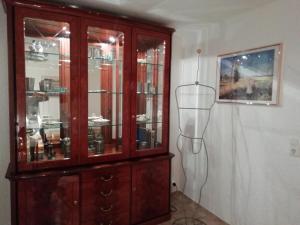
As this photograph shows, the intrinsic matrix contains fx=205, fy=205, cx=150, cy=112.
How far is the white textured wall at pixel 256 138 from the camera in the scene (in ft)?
5.74

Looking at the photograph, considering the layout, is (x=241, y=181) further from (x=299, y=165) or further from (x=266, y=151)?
(x=299, y=165)

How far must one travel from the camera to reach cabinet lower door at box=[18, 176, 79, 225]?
170cm

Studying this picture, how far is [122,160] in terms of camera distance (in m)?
2.13

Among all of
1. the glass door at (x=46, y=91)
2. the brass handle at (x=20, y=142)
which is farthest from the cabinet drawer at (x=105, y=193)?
the brass handle at (x=20, y=142)

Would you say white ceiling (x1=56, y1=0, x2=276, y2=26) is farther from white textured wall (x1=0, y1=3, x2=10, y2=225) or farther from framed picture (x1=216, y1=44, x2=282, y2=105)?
white textured wall (x1=0, y1=3, x2=10, y2=225)

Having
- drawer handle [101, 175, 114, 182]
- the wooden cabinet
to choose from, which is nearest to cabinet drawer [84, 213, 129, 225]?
the wooden cabinet

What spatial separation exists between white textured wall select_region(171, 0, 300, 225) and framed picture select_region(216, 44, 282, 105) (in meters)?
0.07

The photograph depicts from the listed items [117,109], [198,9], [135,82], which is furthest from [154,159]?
[198,9]

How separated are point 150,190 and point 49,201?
102 centimetres

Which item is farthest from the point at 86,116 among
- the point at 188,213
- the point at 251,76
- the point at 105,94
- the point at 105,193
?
the point at 188,213

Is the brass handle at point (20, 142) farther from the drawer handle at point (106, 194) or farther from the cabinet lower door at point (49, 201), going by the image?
the drawer handle at point (106, 194)

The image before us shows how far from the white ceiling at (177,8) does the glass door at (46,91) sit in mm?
364

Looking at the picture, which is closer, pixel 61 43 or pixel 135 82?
pixel 61 43

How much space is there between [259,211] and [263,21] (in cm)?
185
